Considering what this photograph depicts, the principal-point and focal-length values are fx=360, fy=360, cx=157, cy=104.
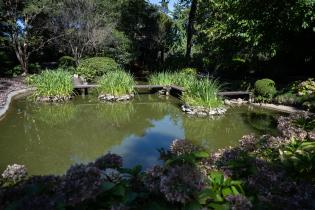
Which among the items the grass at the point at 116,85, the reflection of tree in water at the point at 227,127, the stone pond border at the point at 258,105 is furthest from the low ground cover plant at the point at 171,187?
the grass at the point at 116,85

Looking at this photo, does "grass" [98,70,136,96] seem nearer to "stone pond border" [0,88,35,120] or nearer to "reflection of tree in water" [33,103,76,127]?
"reflection of tree in water" [33,103,76,127]

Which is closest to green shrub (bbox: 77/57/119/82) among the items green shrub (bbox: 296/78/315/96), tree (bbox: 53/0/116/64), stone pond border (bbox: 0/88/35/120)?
tree (bbox: 53/0/116/64)

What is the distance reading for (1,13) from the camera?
19.5m

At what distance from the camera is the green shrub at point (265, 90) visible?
13.9 m

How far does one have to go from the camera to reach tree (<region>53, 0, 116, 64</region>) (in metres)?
22.3

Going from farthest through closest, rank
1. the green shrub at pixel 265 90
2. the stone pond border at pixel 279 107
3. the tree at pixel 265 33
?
the green shrub at pixel 265 90 < the tree at pixel 265 33 < the stone pond border at pixel 279 107

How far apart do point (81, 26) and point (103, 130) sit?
582 inches

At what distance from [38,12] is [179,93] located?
392 inches

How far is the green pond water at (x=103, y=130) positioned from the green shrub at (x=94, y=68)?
635cm

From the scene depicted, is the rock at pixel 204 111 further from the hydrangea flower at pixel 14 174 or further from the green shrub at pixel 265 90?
the hydrangea flower at pixel 14 174

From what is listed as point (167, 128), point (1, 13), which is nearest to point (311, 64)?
point (167, 128)

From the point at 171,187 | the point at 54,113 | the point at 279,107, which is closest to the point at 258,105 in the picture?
the point at 279,107

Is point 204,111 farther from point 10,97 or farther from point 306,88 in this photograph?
point 10,97

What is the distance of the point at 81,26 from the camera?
23.0 meters
